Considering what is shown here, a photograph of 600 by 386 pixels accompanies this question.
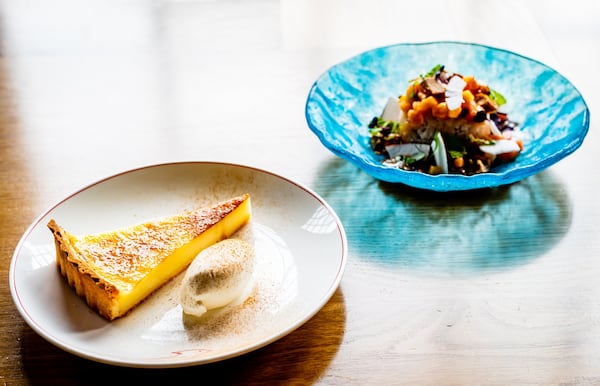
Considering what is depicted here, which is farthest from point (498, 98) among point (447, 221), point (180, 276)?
point (180, 276)

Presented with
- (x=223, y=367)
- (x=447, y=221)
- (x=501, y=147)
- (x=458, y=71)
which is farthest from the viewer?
(x=458, y=71)

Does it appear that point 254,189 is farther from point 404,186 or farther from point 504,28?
point 504,28

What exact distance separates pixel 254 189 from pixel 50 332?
0.45 metres

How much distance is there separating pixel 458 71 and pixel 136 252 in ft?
2.93

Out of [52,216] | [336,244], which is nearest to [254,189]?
[336,244]

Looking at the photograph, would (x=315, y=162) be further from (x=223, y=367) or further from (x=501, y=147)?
(x=223, y=367)

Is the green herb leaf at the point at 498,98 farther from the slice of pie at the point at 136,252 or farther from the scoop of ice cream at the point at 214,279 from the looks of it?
the scoop of ice cream at the point at 214,279

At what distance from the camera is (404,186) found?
1453mm

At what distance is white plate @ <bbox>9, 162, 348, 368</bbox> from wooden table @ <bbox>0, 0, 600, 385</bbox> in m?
0.04

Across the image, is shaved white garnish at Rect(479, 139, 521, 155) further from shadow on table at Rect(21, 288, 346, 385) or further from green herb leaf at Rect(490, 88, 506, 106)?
shadow on table at Rect(21, 288, 346, 385)

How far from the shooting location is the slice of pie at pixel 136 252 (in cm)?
111

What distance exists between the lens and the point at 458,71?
1.75 metres

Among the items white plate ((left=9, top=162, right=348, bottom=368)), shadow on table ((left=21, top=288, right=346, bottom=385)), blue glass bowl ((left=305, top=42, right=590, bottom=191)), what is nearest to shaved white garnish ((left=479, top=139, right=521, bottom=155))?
blue glass bowl ((left=305, top=42, right=590, bottom=191))

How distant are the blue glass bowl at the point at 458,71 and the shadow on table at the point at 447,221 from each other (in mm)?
46
